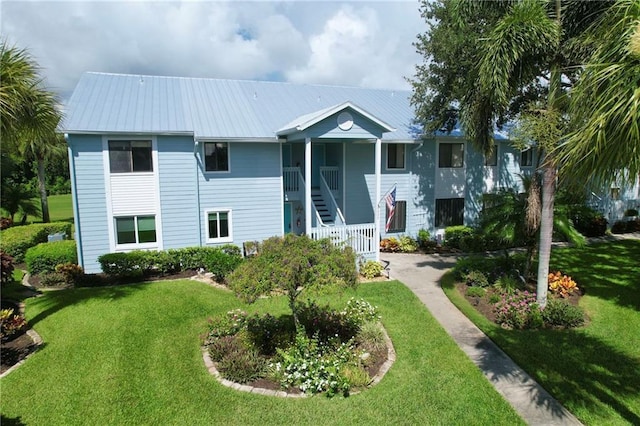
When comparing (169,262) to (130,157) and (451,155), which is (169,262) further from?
(451,155)

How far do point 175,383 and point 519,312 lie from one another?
885 centimetres

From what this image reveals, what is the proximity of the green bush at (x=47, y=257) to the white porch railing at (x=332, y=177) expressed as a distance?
36.8 feet

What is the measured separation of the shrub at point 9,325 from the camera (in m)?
9.42

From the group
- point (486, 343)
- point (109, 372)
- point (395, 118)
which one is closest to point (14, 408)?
point (109, 372)

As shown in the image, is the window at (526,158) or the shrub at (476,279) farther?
the window at (526,158)

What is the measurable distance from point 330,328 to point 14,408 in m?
6.46

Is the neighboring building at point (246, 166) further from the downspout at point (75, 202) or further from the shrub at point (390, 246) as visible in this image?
the shrub at point (390, 246)

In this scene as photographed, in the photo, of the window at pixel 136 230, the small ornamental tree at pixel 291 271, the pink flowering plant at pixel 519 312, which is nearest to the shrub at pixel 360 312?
the small ornamental tree at pixel 291 271

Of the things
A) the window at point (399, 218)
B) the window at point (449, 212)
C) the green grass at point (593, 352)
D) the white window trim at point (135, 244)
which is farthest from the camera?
the window at point (449, 212)

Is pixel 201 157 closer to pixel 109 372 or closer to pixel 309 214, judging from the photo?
Answer: pixel 309 214

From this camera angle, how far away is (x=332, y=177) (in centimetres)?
1959

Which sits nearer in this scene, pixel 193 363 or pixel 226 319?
pixel 193 363

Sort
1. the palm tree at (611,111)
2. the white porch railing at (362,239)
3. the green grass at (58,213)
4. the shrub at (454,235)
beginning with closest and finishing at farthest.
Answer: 1. the palm tree at (611,111)
2. the white porch railing at (362,239)
3. the shrub at (454,235)
4. the green grass at (58,213)

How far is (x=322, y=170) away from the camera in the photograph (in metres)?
19.5
